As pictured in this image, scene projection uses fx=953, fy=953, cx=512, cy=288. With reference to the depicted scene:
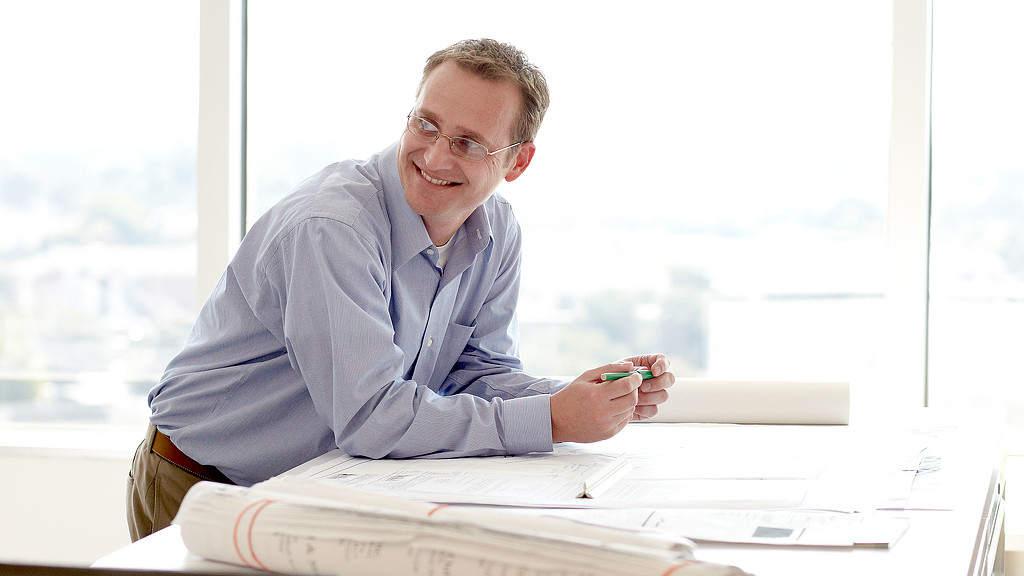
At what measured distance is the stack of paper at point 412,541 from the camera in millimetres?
623

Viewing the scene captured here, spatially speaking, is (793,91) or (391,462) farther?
(793,91)

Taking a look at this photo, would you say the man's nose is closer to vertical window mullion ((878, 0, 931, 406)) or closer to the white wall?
vertical window mullion ((878, 0, 931, 406))

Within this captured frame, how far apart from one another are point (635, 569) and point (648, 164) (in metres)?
2.30

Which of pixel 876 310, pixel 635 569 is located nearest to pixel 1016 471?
pixel 876 310

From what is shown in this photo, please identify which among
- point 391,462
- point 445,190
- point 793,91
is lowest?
point 391,462

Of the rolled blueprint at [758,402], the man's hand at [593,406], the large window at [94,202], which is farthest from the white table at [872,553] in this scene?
Result: the large window at [94,202]

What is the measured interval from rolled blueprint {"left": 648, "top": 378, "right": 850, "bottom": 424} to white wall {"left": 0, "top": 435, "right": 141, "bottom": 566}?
5.69ft

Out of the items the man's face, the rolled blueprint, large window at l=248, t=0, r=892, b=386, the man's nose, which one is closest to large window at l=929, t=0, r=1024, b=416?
large window at l=248, t=0, r=892, b=386

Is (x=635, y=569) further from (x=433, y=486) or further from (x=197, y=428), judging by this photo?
(x=197, y=428)

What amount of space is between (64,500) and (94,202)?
93cm

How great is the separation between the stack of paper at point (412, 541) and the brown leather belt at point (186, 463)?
832 mm

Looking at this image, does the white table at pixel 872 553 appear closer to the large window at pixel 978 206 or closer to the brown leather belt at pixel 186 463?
the brown leather belt at pixel 186 463

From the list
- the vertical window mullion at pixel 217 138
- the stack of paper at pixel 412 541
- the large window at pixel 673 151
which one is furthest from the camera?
the vertical window mullion at pixel 217 138

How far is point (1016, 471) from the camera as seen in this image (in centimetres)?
259
